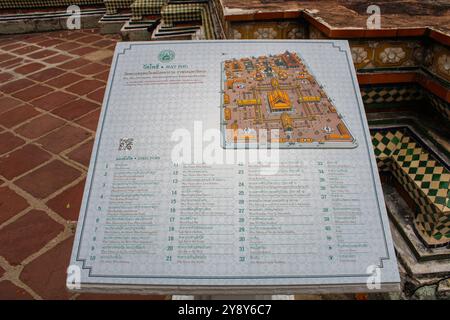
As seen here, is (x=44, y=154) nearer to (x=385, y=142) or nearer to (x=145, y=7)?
(x=385, y=142)

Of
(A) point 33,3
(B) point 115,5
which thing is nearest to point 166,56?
(B) point 115,5

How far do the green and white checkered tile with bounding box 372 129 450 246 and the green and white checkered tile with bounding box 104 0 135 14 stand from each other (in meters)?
5.81

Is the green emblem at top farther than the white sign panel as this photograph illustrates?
Yes

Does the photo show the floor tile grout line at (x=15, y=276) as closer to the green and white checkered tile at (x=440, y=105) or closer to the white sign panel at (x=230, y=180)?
the white sign panel at (x=230, y=180)

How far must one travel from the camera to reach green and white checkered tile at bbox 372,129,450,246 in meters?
1.54

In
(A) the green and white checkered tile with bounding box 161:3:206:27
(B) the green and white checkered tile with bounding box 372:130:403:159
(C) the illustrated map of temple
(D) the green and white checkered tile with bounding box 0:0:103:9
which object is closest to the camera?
(C) the illustrated map of temple

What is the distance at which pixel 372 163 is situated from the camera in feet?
3.63

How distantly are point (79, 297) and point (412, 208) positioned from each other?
1.83m

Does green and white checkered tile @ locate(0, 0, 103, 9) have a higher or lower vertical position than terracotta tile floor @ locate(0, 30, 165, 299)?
higher

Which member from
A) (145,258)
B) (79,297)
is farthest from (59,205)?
(145,258)

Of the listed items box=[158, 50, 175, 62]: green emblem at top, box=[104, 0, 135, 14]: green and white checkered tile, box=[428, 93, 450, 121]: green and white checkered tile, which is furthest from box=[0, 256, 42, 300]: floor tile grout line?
box=[104, 0, 135, 14]: green and white checkered tile

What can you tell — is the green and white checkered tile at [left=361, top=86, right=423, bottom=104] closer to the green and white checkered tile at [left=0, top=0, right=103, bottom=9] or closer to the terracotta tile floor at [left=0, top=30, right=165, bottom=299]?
the terracotta tile floor at [left=0, top=30, right=165, bottom=299]

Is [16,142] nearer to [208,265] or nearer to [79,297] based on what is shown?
[79,297]

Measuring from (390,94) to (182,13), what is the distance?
3960 mm
